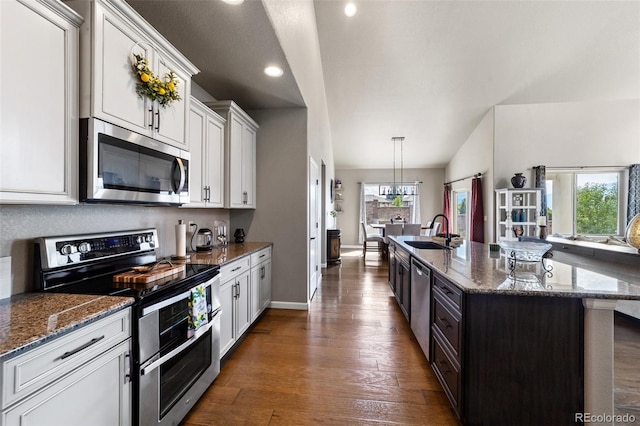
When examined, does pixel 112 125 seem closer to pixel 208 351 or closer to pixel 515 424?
pixel 208 351

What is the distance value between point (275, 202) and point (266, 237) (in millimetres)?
458

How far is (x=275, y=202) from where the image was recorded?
3.46m

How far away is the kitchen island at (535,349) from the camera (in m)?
1.32

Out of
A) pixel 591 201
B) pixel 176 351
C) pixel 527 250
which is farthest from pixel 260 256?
pixel 591 201

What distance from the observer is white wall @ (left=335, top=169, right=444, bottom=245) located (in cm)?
905

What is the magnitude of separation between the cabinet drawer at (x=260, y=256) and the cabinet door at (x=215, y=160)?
2.08 ft

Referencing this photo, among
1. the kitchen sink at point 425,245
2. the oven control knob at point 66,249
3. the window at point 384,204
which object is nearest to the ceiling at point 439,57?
the oven control knob at point 66,249

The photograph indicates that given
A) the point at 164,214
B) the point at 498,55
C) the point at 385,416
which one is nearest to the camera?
the point at 385,416

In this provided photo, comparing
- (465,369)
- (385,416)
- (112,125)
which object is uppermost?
(112,125)

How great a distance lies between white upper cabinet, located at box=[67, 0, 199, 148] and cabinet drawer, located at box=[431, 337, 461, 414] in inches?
91.0

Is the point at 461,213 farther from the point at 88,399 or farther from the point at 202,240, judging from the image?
the point at 88,399

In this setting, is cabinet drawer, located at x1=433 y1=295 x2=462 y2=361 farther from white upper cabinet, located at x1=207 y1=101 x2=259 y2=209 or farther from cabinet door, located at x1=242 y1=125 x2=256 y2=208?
cabinet door, located at x1=242 y1=125 x2=256 y2=208

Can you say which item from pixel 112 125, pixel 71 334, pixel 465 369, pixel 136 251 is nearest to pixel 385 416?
pixel 465 369

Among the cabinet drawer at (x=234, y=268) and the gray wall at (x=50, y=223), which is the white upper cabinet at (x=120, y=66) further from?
the cabinet drawer at (x=234, y=268)
